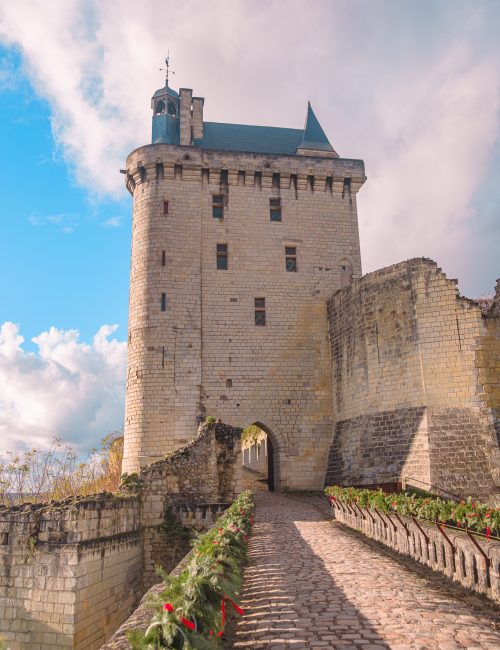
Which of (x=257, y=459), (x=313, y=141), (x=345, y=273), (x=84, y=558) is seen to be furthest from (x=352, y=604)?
(x=257, y=459)

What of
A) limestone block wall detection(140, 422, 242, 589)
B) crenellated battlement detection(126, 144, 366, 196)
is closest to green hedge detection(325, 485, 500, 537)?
limestone block wall detection(140, 422, 242, 589)

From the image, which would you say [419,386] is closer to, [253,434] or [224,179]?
[224,179]

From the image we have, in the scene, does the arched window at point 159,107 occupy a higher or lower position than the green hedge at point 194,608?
higher

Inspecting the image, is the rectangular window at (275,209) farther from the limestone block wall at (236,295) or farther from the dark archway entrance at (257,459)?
the dark archway entrance at (257,459)

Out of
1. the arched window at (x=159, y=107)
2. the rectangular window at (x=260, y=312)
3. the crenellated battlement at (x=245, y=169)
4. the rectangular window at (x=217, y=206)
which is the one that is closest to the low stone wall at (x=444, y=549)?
the rectangular window at (x=260, y=312)

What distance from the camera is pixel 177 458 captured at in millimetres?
12828

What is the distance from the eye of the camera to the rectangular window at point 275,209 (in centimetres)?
2059

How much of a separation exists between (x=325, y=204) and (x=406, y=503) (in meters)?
14.6

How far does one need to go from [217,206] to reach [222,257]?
6.33ft

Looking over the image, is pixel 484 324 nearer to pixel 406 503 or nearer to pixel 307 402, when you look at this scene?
pixel 307 402

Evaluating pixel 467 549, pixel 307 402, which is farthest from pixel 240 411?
pixel 467 549

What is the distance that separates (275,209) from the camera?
67.8 feet

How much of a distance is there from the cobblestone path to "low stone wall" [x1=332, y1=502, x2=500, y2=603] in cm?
13

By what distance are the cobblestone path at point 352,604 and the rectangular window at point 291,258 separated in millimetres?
12994
